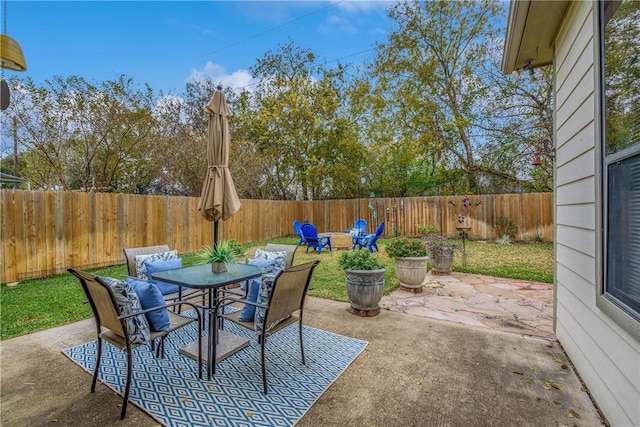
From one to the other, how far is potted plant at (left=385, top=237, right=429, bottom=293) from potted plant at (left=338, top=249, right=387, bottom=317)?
1.04m

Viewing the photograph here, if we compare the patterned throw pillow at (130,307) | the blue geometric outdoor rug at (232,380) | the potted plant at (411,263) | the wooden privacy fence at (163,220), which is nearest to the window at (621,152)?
the blue geometric outdoor rug at (232,380)

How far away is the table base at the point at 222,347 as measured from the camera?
2496 mm

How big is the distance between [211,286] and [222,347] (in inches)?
24.9

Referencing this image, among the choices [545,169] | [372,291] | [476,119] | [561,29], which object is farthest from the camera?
[476,119]

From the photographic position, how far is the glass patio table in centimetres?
243

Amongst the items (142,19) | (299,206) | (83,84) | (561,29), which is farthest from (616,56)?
(299,206)

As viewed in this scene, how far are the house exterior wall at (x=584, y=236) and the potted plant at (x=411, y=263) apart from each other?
1701 mm

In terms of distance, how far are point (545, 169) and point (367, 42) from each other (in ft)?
27.7

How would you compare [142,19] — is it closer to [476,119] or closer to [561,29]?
[561,29]

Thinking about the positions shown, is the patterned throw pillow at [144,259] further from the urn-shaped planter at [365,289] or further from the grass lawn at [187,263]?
the urn-shaped planter at [365,289]

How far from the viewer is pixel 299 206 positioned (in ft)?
43.7

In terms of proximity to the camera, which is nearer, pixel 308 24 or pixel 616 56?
pixel 616 56

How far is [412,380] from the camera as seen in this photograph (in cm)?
230

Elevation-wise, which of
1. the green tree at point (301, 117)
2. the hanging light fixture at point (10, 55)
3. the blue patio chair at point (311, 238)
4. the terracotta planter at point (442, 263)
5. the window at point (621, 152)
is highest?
the green tree at point (301, 117)
